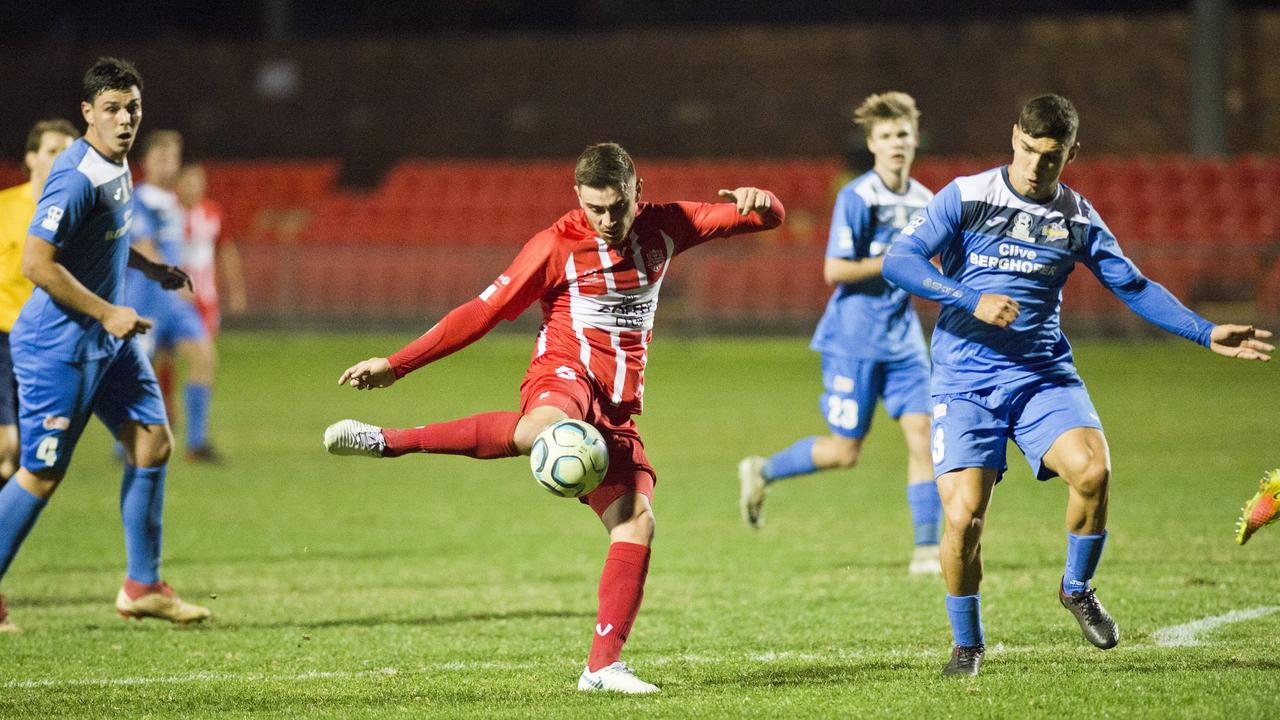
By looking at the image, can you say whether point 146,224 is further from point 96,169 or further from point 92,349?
point 96,169

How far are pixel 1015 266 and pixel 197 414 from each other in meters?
8.23

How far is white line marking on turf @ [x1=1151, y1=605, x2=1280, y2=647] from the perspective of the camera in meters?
5.76

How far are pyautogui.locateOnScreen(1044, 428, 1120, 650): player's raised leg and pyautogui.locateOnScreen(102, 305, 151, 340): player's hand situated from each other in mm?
3447

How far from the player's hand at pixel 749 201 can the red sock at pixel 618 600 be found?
4.25 ft

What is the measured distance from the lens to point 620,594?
5.20 metres

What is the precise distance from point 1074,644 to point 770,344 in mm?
15634

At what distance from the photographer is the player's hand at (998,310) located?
4.86 metres

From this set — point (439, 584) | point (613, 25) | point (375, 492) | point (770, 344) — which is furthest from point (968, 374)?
point (613, 25)

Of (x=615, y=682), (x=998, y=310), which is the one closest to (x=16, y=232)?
(x=615, y=682)

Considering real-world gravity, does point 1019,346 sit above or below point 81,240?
below

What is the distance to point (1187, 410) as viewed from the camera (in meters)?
14.2

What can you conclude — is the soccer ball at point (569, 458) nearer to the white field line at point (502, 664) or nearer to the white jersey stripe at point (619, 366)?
the white jersey stripe at point (619, 366)

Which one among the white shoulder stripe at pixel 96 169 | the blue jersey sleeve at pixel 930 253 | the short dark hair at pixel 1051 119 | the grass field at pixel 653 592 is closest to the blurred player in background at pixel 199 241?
the grass field at pixel 653 592

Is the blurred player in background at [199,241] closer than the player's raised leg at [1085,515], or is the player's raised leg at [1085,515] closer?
the player's raised leg at [1085,515]
